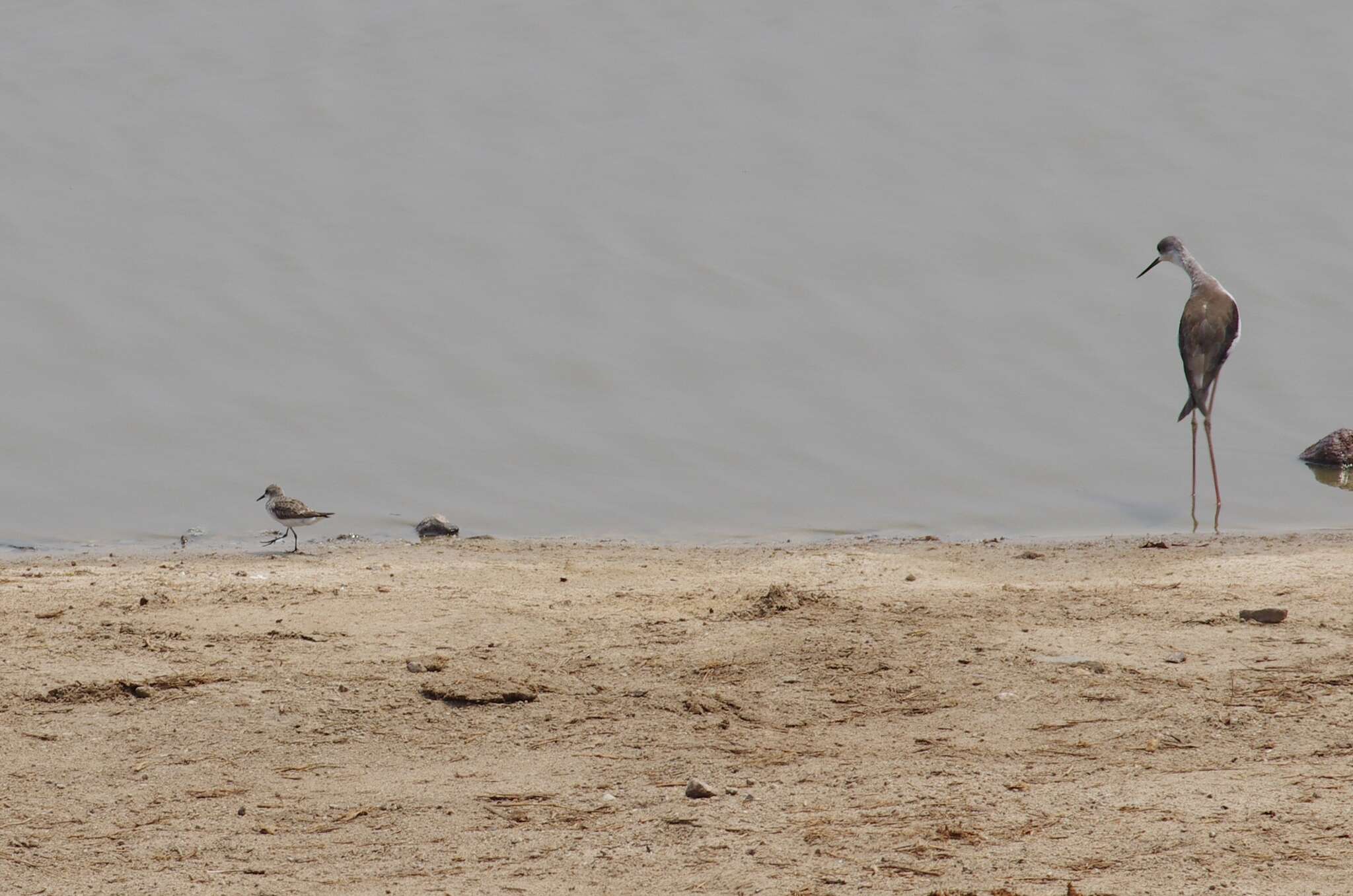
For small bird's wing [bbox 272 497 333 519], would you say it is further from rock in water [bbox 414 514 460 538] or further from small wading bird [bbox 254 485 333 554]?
rock in water [bbox 414 514 460 538]

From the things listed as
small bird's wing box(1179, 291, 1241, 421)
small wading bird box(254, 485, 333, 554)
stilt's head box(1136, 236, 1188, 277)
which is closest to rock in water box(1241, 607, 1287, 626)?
small wading bird box(254, 485, 333, 554)

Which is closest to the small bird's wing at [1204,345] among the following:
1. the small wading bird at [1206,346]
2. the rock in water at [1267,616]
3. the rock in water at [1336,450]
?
the small wading bird at [1206,346]

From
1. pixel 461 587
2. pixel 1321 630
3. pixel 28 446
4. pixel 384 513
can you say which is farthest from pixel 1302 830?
pixel 28 446

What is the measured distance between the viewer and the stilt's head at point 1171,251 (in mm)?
14633

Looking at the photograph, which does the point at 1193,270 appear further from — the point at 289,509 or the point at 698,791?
the point at 698,791

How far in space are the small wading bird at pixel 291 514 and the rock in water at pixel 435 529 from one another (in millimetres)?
616

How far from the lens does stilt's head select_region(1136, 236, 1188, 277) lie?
48.0ft

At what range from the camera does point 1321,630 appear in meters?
6.88

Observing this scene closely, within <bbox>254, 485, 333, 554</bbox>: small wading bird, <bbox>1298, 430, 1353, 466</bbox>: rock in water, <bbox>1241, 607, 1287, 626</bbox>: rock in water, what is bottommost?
<bbox>1241, 607, 1287, 626</bbox>: rock in water

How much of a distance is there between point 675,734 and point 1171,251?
1041 centimetres

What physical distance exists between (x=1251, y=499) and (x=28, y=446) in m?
8.89

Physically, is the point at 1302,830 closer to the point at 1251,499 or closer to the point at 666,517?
the point at 666,517

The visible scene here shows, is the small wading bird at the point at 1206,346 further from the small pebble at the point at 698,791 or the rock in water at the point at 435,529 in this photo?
the small pebble at the point at 698,791

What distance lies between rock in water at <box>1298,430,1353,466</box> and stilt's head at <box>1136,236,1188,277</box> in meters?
2.87
